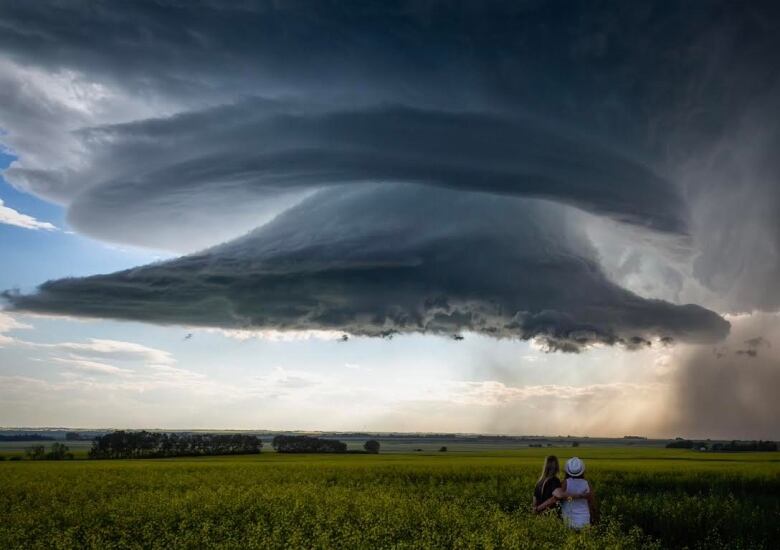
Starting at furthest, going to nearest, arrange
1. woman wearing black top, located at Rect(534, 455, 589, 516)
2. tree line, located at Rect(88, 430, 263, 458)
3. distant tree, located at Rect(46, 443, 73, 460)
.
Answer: tree line, located at Rect(88, 430, 263, 458)
distant tree, located at Rect(46, 443, 73, 460)
woman wearing black top, located at Rect(534, 455, 589, 516)

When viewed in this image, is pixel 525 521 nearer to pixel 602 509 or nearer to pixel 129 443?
pixel 602 509

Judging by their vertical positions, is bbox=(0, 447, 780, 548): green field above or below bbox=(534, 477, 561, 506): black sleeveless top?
below

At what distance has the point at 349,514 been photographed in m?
20.9

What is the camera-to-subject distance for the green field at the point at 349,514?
50.3 feet

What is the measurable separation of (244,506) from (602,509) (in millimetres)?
15137

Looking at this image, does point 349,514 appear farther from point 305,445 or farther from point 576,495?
point 305,445

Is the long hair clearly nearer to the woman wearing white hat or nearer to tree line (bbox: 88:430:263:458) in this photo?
the woman wearing white hat

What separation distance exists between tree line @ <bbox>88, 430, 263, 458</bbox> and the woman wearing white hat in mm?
82482

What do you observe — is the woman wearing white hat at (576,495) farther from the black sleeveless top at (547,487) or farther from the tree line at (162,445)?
the tree line at (162,445)

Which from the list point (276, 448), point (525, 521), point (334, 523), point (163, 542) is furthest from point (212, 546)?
point (276, 448)

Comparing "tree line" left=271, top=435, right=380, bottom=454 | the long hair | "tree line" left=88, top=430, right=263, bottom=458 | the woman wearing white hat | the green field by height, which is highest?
the long hair

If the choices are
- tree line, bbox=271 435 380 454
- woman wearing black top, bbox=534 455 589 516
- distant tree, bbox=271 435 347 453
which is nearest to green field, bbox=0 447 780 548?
woman wearing black top, bbox=534 455 589 516

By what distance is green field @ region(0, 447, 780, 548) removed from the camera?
1534 centimetres

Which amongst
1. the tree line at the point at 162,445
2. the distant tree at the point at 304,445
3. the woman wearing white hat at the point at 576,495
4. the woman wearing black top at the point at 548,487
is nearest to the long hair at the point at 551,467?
the woman wearing black top at the point at 548,487
